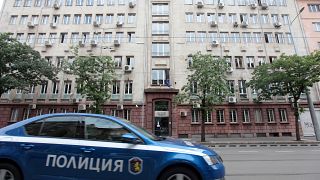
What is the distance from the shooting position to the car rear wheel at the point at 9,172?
165 inches

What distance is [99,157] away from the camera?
4125 mm

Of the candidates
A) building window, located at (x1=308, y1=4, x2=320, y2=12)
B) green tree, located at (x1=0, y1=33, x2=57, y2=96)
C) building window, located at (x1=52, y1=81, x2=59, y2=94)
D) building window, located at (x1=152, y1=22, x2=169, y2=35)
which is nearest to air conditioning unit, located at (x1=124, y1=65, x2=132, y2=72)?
building window, located at (x1=152, y1=22, x2=169, y2=35)

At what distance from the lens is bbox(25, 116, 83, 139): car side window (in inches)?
174

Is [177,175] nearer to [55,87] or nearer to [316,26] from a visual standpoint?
[55,87]

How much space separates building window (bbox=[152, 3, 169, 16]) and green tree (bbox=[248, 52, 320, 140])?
14153 millimetres

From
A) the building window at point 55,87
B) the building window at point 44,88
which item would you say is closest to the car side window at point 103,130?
the building window at point 55,87

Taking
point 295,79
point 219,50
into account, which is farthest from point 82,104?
point 295,79

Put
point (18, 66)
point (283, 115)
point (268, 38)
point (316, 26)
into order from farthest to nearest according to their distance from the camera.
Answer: point (316, 26), point (268, 38), point (283, 115), point (18, 66)

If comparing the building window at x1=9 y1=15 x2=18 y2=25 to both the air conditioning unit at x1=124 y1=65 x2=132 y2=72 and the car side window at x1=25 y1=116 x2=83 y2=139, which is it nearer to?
the air conditioning unit at x1=124 y1=65 x2=132 y2=72

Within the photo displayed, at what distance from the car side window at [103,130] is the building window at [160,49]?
80.3 feet

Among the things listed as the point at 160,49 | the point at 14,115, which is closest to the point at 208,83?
the point at 160,49

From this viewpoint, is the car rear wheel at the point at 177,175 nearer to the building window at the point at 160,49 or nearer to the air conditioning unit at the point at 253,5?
the building window at the point at 160,49

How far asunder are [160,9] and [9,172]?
29.0 meters

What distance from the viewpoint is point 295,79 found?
70.4ft
